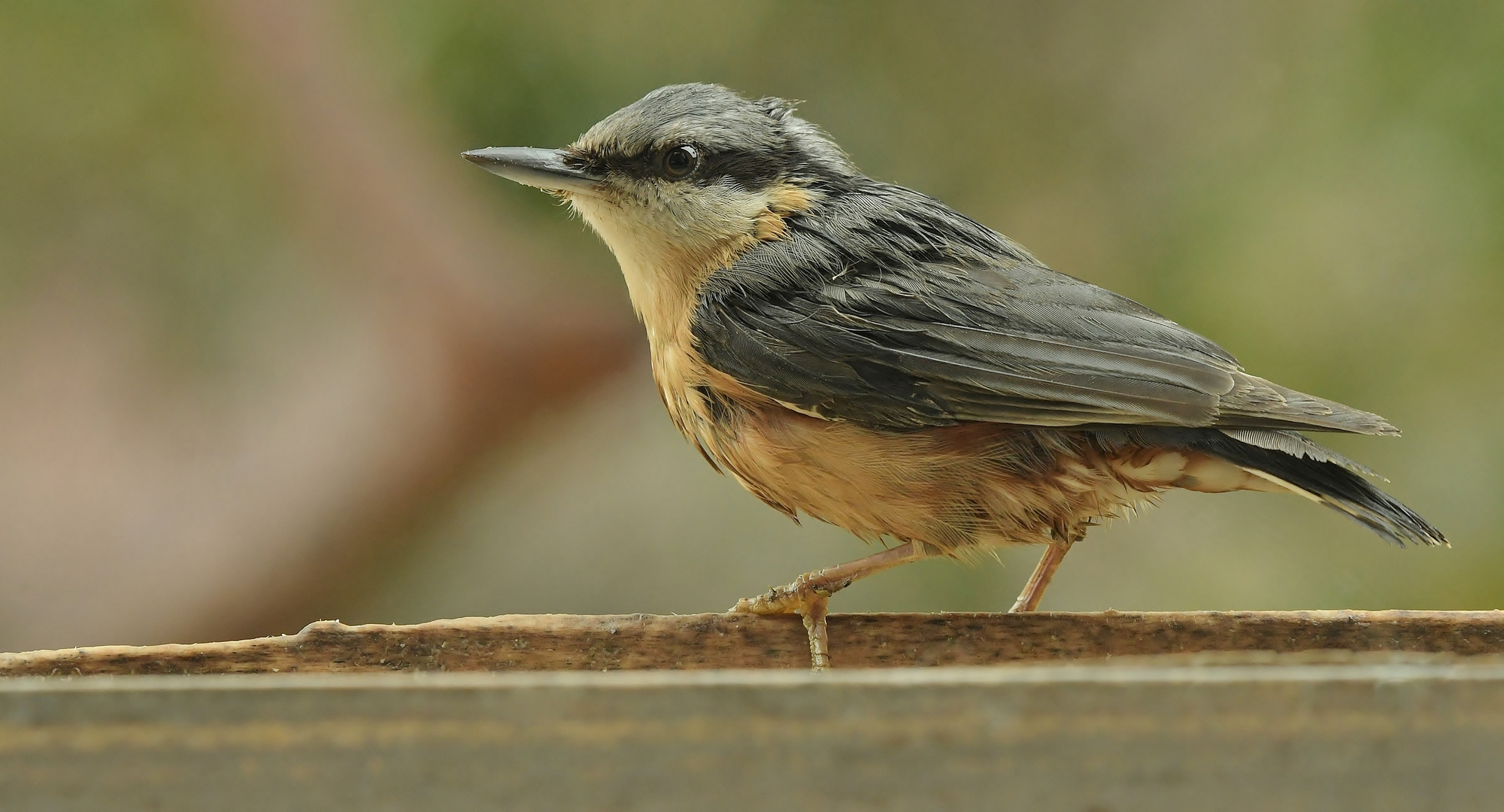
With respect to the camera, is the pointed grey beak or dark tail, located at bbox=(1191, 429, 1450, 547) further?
the pointed grey beak

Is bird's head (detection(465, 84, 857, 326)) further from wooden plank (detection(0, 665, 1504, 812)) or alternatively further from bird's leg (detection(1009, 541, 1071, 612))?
wooden plank (detection(0, 665, 1504, 812))

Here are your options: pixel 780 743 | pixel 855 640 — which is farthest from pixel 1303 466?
pixel 780 743

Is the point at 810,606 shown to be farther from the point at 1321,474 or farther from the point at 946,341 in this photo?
the point at 1321,474

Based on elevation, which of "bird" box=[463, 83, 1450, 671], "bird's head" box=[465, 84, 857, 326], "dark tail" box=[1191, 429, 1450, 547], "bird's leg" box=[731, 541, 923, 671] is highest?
"bird's head" box=[465, 84, 857, 326]

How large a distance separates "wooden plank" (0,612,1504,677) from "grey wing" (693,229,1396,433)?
0.31m

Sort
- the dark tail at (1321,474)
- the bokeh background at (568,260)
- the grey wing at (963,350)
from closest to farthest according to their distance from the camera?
the dark tail at (1321,474), the grey wing at (963,350), the bokeh background at (568,260)

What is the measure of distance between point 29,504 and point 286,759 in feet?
12.1

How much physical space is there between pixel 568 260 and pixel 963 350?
2562 mm

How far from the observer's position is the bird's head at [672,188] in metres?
2.32

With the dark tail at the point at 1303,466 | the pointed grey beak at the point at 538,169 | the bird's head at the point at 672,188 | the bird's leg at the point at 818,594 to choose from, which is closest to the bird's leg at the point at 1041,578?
the bird's leg at the point at 818,594

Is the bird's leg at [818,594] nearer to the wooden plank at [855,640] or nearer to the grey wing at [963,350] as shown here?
the wooden plank at [855,640]

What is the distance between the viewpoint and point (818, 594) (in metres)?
2.08

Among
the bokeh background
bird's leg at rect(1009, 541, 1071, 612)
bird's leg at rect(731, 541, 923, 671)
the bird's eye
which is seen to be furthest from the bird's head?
the bokeh background

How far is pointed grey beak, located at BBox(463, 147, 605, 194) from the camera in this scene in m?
2.23
